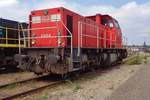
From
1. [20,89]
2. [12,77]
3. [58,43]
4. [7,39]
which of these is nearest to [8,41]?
[7,39]

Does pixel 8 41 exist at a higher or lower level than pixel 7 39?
lower

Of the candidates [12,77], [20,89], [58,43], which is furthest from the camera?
[12,77]

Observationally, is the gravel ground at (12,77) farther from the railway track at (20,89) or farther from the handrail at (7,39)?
the handrail at (7,39)

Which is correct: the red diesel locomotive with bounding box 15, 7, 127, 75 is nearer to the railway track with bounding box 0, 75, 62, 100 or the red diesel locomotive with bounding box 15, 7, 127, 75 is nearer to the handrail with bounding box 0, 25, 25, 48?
the railway track with bounding box 0, 75, 62, 100

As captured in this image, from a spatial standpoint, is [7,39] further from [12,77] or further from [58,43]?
[58,43]

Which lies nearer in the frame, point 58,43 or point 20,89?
point 20,89

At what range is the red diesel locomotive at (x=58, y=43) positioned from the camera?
36.2 feet

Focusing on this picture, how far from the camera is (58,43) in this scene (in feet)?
38.5

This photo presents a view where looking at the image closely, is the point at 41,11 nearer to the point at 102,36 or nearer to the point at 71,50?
the point at 71,50

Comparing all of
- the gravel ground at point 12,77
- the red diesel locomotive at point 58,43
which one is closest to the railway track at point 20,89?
the red diesel locomotive at point 58,43

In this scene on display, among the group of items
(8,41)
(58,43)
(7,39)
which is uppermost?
(7,39)

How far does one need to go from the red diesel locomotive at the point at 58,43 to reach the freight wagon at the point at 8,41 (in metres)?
2.35

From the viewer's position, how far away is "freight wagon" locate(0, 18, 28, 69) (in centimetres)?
1504

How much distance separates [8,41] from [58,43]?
4.98 m
